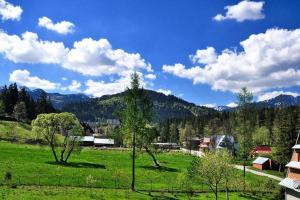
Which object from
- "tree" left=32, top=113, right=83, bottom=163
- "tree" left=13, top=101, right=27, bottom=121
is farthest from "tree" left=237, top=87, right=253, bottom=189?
"tree" left=13, top=101, right=27, bottom=121

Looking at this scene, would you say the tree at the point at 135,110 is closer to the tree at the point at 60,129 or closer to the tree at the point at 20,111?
the tree at the point at 60,129

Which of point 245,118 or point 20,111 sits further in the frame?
point 20,111

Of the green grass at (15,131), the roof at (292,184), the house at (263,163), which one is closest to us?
the roof at (292,184)

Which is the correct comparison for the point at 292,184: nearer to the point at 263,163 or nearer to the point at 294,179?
the point at 294,179

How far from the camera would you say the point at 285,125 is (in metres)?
108

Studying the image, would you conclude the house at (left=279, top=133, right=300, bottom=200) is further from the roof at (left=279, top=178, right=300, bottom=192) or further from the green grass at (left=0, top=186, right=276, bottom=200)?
the green grass at (left=0, top=186, right=276, bottom=200)

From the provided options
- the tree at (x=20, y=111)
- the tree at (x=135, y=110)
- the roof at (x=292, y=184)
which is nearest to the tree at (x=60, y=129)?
the tree at (x=135, y=110)

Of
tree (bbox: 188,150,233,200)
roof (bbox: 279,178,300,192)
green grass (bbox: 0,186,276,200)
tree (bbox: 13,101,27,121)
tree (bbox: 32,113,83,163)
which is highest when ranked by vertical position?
tree (bbox: 13,101,27,121)

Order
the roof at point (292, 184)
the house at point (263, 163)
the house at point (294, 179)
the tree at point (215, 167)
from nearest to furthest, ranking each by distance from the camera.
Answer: the roof at point (292, 184) → the house at point (294, 179) → the tree at point (215, 167) → the house at point (263, 163)

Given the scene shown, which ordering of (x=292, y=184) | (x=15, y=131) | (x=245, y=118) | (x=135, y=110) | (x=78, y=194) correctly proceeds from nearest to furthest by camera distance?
(x=292, y=184) < (x=78, y=194) < (x=135, y=110) < (x=245, y=118) < (x=15, y=131)

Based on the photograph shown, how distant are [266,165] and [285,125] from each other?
18854mm

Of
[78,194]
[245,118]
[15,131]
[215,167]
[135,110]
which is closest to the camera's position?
[78,194]

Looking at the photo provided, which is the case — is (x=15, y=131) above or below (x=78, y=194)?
above

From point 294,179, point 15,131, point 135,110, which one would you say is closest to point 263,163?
point 135,110
